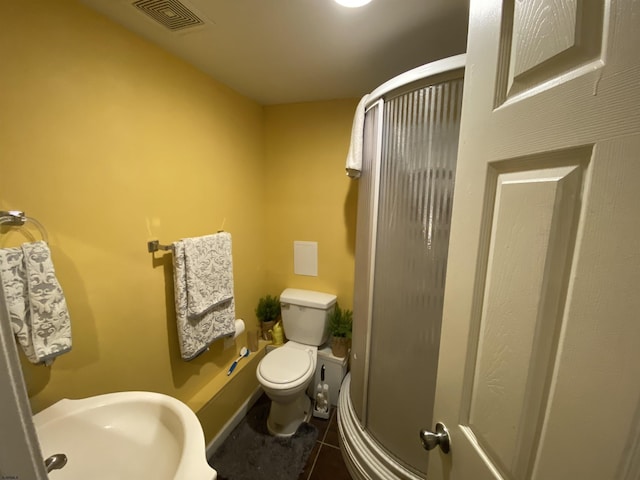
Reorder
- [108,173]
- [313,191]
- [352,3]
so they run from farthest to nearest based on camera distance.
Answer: [313,191] < [108,173] < [352,3]

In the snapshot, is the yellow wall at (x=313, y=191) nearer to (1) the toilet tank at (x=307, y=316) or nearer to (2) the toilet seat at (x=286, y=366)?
(1) the toilet tank at (x=307, y=316)

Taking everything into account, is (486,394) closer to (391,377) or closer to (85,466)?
(391,377)

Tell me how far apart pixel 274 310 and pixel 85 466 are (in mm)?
1468

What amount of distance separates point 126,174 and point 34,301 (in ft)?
1.98

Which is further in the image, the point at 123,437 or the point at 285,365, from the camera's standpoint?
the point at 285,365

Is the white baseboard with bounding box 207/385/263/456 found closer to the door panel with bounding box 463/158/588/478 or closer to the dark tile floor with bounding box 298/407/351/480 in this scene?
the dark tile floor with bounding box 298/407/351/480

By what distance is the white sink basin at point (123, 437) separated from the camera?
790 millimetres

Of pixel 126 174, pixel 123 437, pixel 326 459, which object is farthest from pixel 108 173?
pixel 326 459

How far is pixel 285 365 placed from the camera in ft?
5.75

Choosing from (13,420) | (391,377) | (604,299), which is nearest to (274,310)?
(391,377)

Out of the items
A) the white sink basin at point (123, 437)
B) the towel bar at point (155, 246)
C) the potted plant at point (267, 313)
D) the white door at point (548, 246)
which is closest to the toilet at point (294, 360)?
the potted plant at point (267, 313)

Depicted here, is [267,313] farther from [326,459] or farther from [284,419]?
[326,459]

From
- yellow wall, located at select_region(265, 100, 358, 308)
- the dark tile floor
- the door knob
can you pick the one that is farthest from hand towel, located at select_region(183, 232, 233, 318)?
the door knob

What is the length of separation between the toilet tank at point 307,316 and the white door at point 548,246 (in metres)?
1.40
